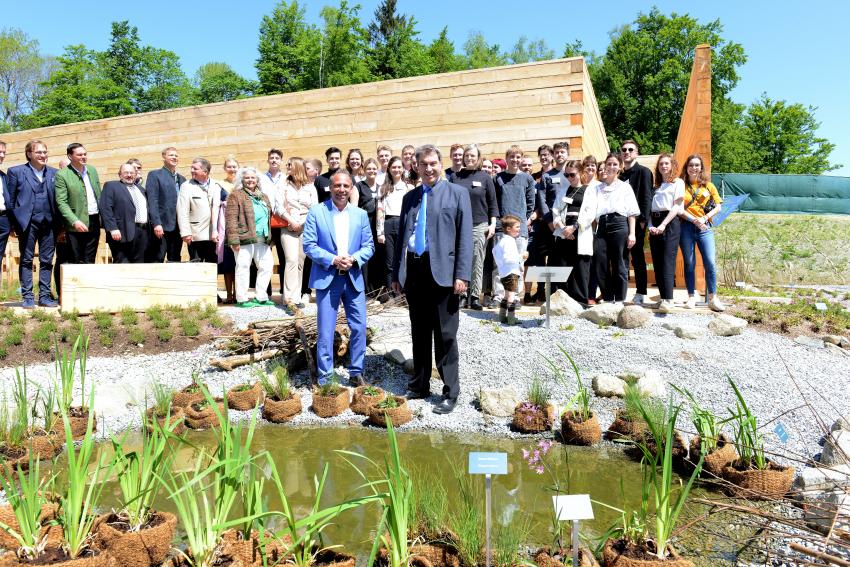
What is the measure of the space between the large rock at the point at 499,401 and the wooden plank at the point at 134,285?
4035mm

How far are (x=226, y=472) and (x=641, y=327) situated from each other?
15.4 feet

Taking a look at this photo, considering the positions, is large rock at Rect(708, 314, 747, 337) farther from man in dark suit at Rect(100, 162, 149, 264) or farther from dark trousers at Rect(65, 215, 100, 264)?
dark trousers at Rect(65, 215, 100, 264)

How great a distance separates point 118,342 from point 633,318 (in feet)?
18.0

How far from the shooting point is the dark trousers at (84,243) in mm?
7195

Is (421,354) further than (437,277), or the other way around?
(421,354)

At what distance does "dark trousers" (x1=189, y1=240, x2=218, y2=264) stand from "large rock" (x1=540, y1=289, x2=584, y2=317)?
4.43m

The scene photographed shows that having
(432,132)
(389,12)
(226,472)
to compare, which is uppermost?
(389,12)

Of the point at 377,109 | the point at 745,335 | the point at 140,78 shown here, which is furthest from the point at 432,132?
the point at 140,78

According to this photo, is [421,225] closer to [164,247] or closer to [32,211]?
[164,247]

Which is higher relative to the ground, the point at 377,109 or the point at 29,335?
the point at 377,109

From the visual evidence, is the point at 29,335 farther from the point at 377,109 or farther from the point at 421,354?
the point at 377,109

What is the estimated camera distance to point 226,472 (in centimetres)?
227

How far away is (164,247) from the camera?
780 cm

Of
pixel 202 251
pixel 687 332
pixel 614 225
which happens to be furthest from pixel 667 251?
pixel 202 251
